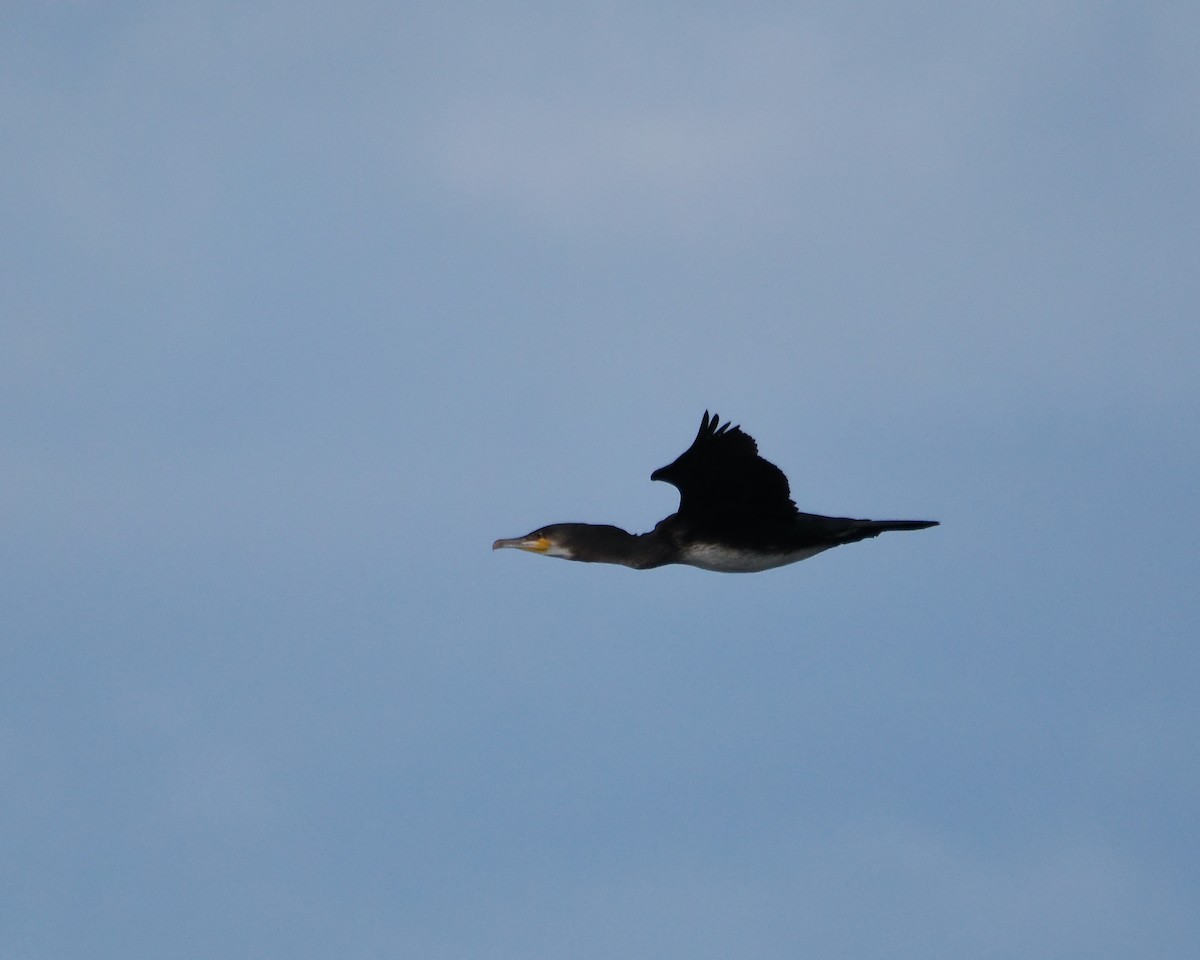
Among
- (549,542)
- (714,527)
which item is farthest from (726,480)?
(549,542)

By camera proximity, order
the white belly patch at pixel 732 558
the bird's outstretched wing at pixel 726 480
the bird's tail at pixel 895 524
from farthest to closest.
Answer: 1. the bird's tail at pixel 895 524
2. the white belly patch at pixel 732 558
3. the bird's outstretched wing at pixel 726 480

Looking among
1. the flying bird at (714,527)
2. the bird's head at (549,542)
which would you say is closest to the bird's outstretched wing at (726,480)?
the flying bird at (714,527)

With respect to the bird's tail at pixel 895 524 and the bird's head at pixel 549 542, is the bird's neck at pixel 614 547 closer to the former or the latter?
the bird's head at pixel 549 542

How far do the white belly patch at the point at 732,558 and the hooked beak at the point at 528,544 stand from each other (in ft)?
4.27

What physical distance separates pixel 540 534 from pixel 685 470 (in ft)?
4.80

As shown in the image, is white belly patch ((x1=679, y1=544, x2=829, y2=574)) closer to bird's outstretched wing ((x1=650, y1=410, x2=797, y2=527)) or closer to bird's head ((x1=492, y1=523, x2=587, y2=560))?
bird's outstretched wing ((x1=650, y1=410, x2=797, y2=527))

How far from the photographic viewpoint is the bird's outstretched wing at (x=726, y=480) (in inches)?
793

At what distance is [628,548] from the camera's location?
2062cm

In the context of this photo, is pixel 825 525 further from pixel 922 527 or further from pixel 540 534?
pixel 540 534

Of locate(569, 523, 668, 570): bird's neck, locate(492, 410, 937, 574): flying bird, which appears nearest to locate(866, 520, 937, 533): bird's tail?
locate(492, 410, 937, 574): flying bird

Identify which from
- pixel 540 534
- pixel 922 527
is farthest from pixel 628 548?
pixel 922 527

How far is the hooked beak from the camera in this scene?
20.6 meters

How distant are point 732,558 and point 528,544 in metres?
1.91

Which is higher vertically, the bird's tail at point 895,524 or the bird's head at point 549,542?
the bird's tail at point 895,524
